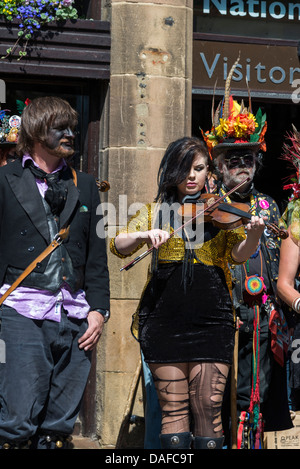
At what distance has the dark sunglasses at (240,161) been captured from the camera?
238 inches

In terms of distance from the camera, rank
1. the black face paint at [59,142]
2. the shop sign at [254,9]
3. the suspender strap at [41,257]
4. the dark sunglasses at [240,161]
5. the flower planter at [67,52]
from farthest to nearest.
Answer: the shop sign at [254,9]
the flower planter at [67,52]
the dark sunglasses at [240,161]
the black face paint at [59,142]
the suspender strap at [41,257]

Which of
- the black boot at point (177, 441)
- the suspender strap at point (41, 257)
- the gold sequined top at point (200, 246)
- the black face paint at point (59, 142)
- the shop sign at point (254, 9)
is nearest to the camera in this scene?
the suspender strap at point (41, 257)

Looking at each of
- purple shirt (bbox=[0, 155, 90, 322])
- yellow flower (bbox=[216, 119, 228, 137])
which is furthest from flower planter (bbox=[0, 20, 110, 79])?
purple shirt (bbox=[0, 155, 90, 322])

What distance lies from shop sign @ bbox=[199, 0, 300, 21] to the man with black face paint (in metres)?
3.43

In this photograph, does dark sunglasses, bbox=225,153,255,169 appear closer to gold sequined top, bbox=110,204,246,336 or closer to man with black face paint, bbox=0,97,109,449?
gold sequined top, bbox=110,204,246,336

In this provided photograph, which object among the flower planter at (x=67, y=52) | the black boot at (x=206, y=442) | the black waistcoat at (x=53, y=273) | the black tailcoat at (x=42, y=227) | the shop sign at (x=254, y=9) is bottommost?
the black boot at (x=206, y=442)

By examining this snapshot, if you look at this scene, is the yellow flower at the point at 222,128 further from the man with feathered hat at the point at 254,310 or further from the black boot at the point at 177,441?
the black boot at the point at 177,441

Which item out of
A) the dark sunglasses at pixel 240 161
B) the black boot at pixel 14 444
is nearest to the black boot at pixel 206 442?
the black boot at pixel 14 444

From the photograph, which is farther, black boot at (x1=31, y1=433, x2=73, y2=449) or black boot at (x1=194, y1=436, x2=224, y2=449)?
black boot at (x1=194, y1=436, x2=224, y2=449)

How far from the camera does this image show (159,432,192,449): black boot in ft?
15.7

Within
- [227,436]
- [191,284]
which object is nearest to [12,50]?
[191,284]

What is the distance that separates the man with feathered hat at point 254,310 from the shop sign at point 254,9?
5.94 feet

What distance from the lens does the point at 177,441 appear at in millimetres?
4789

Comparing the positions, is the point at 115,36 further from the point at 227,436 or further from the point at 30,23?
the point at 227,436
